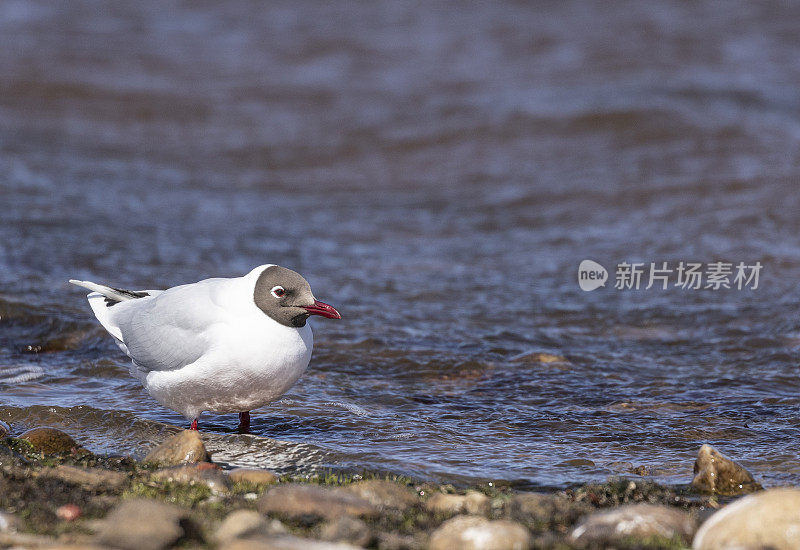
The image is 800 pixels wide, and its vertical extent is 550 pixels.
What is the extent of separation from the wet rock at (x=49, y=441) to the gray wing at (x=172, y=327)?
51 centimetres

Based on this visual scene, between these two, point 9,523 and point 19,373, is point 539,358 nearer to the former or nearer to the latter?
point 19,373

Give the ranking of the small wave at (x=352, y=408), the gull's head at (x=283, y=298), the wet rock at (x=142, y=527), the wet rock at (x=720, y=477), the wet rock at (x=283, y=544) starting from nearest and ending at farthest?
the wet rock at (x=283, y=544) < the wet rock at (x=142, y=527) < the wet rock at (x=720, y=477) < the gull's head at (x=283, y=298) < the small wave at (x=352, y=408)

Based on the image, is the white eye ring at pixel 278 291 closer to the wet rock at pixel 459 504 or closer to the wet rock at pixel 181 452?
the wet rock at pixel 181 452

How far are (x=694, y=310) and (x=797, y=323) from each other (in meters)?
0.85

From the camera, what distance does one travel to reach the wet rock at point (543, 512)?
146 inches

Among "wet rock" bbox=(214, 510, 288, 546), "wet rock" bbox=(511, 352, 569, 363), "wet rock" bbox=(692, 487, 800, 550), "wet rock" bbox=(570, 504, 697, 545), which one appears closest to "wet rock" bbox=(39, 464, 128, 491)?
"wet rock" bbox=(214, 510, 288, 546)

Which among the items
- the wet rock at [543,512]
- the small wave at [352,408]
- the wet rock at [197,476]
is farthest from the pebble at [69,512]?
the small wave at [352,408]

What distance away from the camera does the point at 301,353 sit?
15.1 feet

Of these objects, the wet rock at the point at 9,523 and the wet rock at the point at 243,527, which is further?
the wet rock at the point at 9,523

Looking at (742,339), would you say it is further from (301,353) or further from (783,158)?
(783,158)

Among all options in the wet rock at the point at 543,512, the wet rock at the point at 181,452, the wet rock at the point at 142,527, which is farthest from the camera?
the wet rock at the point at 181,452

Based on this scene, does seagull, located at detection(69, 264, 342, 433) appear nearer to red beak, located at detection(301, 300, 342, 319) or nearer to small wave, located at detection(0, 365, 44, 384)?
red beak, located at detection(301, 300, 342, 319)

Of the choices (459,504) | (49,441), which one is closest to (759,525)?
(459,504)

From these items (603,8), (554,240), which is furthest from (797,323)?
(603,8)
